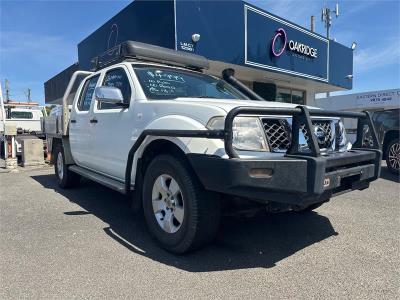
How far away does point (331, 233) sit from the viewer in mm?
4051

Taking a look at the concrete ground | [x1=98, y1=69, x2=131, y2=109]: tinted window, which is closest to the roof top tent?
[x1=98, y1=69, x2=131, y2=109]: tinted window

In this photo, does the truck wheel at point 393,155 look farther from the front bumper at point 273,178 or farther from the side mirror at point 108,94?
the side mirror at point 108,94

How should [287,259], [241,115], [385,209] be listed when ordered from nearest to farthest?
[241,115] < [287,259] < [385,209]

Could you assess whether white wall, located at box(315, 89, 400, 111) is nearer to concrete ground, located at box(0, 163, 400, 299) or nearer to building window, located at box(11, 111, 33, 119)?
building window, located at box(11, 111, 33, 119)

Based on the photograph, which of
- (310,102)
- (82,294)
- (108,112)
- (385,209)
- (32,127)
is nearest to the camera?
(82,294)

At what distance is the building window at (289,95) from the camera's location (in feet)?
60.1

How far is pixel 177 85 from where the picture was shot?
430 centimetres

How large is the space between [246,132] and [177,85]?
157cm

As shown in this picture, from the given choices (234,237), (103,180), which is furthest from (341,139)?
(103,180)

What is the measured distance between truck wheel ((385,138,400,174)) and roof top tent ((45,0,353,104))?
626 cm

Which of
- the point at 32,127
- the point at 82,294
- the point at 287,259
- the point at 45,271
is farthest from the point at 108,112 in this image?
the point at 32,127

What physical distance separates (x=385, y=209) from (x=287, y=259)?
99.9 inches

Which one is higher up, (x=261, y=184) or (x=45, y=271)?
(x=261, y=184)

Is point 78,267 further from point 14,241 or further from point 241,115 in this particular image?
point 241,115
